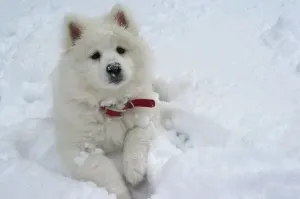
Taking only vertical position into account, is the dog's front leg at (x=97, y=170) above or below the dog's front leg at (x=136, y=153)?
below

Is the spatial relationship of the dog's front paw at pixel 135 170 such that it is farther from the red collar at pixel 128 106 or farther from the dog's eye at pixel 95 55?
the dog's eye at pixel 95 55

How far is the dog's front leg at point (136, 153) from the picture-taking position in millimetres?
2922

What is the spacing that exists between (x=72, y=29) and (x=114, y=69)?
494mm

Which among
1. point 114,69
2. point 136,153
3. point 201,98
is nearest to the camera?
point 114,69

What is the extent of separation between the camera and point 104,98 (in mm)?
3186

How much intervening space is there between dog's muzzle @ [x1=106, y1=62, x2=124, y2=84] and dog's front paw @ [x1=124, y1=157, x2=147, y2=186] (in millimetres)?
550

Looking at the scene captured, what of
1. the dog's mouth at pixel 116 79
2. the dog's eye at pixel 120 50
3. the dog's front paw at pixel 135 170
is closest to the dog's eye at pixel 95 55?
the dog's eye at pixel 120 50

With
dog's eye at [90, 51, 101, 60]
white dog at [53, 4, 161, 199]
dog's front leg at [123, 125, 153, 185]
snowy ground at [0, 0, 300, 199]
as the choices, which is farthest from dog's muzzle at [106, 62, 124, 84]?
snowy ground at [0, 0, 300, 199]

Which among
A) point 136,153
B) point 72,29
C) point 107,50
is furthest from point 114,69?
point 136,153

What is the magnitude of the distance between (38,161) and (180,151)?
1.11 metres

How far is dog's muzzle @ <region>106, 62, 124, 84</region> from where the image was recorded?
2.89 metres

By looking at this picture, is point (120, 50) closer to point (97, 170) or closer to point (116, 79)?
point (116, 79)

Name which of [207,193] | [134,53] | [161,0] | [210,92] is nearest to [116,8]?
[134,53]

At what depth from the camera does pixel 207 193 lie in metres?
2.44
